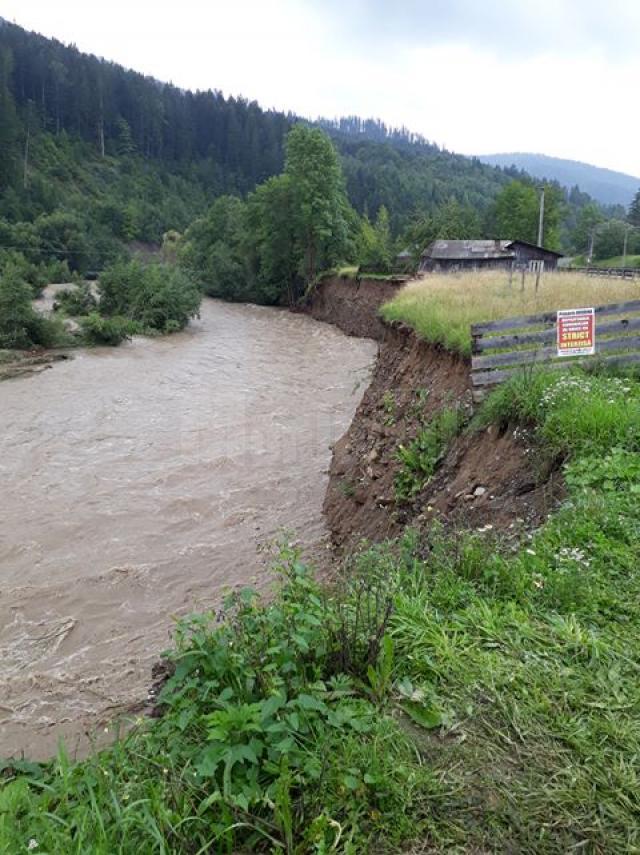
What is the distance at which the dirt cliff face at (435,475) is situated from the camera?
6.05 meters

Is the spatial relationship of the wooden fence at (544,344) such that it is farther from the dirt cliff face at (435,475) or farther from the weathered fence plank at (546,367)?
the dirt cliff face at (435,475)

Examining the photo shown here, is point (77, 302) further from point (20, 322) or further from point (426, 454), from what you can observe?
point (426, 454)

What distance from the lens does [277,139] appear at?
143 meters

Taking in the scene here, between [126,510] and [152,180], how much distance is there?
116211mm

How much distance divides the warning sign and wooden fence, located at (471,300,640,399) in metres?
0.27

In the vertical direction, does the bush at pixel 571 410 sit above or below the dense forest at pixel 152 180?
below

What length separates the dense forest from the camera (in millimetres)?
65688

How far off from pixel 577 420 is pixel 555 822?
4.28 metres

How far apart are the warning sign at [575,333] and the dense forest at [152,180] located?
3980 cm

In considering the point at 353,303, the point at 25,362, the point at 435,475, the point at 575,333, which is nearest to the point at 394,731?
the point at 435,475

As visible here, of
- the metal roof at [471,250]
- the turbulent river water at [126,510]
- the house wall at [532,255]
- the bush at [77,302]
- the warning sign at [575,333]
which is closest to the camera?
the turbulent river water at [126,510]

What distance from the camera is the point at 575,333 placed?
7.44m

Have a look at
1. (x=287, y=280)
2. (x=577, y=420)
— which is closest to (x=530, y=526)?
(x=577, y=420)

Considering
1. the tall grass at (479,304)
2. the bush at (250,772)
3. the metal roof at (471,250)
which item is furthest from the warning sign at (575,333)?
the metal roof at (471,250)
